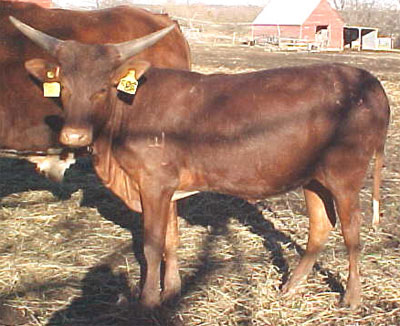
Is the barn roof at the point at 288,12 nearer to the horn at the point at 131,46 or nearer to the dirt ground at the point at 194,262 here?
the dirt ground at the point at 194,262

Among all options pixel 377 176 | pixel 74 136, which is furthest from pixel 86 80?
pixel 377 176

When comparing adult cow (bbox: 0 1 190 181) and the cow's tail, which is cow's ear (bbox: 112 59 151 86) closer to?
adult cow (bbox: 0 1 190 181)

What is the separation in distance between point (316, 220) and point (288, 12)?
46.3 metres

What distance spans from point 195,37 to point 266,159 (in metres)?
48.8

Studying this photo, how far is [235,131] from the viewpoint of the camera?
405 cm

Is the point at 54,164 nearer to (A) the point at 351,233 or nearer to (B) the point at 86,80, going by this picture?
(B) the point at 86,80

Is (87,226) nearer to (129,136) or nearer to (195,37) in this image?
(129,136)

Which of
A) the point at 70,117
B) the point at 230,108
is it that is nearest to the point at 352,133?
the point at 230,108

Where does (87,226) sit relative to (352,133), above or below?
below

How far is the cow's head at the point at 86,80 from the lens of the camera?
3.74 metres

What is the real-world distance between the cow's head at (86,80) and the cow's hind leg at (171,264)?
1.06 metres

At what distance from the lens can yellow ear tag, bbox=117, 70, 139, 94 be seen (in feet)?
13.1

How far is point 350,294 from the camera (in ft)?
13.9

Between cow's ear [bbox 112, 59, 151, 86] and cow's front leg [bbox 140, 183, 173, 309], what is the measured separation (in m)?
0.77
